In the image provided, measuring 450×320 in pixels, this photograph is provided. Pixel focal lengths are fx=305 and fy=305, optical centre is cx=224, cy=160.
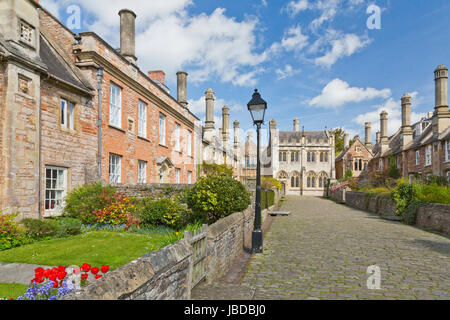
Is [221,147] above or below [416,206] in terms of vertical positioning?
above

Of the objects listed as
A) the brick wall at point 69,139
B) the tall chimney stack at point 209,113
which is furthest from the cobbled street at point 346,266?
the tall chimney stack at point 209,113

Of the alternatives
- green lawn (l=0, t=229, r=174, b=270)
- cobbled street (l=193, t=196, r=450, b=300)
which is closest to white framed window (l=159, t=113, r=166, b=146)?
green lawn (l=0, t=229, r=174, b=270)

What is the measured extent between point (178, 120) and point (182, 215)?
1259 cm

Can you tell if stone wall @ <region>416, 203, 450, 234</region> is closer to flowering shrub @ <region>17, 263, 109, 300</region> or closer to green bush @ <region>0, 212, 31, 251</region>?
flowering shrub @ <region>17, 263, 109, 300</region>

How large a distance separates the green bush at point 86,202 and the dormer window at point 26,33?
536 centimetres

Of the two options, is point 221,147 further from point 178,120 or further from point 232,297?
point 232,297

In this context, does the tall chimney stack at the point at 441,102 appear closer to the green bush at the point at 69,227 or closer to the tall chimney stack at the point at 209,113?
the tall chimney stack at the point at 209,113

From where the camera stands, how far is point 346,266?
7.32 metres

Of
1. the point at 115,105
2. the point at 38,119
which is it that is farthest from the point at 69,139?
the point at 115,105

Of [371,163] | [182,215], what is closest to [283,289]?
[182,215]

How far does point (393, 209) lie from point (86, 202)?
57.3 ft

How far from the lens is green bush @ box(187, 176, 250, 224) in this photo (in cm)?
995

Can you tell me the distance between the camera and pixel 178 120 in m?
22.9

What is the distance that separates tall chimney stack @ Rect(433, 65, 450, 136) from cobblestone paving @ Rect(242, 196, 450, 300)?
19.8 m
